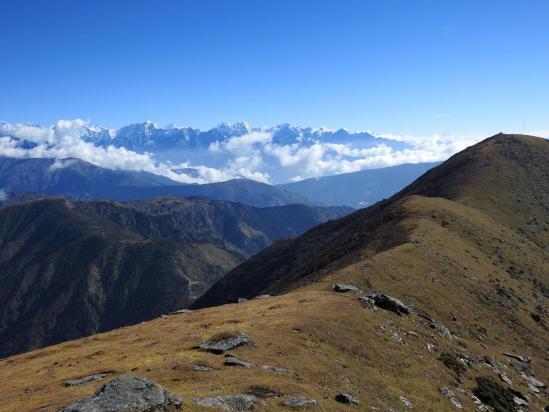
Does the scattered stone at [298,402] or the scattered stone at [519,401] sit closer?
the scattered stone at [298,402]

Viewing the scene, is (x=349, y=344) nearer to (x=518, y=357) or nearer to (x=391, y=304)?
(x=391, y=304)

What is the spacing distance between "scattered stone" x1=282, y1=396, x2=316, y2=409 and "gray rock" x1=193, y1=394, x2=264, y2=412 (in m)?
2.05

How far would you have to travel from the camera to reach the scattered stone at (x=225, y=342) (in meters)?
51.8

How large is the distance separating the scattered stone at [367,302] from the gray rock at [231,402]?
1360 inches

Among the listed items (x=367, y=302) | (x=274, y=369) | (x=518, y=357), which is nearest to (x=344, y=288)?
(x=367, y=302)

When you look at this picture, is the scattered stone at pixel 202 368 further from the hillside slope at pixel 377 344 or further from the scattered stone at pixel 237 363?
the scattered stone at pixel 237 363

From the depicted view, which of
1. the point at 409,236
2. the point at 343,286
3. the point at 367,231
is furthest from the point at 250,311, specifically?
the point at 367,231

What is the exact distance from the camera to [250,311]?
7419 centimetres

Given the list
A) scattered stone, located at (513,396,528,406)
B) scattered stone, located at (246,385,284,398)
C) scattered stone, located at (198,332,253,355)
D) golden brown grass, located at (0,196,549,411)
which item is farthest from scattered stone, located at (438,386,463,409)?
scattered stone, located at (198,332,253,355)

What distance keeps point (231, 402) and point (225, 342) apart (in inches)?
696

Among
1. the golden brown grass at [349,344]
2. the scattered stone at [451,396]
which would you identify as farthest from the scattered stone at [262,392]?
the scattered stone at [451,396]

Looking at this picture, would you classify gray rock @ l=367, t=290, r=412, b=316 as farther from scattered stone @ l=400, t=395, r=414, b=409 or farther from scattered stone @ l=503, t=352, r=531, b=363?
scattered stone @ l=400, t=395, r=414, b=409

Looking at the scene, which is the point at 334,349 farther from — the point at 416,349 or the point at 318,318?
the point at 416,349

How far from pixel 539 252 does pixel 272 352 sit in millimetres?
106581
